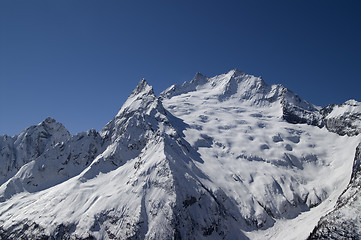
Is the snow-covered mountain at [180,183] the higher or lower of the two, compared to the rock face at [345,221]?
higher

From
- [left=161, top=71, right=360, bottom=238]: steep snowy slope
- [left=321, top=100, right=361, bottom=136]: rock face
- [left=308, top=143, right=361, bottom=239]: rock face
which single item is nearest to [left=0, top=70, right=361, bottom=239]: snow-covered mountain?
[left=308, top=143, right=361, bottom=239]: rock face

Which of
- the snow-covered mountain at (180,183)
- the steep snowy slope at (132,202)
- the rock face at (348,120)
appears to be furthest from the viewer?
the rock face at (348,120)

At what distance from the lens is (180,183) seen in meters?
133

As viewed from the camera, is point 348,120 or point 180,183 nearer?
point 180,183

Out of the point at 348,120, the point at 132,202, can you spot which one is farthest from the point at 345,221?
the point at 348,120

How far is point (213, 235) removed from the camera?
122 metres

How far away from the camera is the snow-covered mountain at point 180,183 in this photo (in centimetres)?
12269

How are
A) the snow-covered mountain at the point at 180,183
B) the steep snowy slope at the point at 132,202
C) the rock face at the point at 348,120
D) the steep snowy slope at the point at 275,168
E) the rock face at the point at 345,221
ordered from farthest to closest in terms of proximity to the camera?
the rock face at the point at 348,120, the steep snowy slope at the point at 275,168, the snow-covered mountain at the point at 180,183, the steep snowy slope at the point at 132,202, the rock face at the point at 345,221

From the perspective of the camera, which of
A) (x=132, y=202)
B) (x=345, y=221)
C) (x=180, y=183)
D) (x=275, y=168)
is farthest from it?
(x=275, y=168)

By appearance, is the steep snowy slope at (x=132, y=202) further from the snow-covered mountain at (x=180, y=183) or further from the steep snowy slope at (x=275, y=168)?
the steep snowy slope at (x=275, y=168)

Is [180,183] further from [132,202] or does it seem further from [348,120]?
[348,120]

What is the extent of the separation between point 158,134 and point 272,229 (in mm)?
66741

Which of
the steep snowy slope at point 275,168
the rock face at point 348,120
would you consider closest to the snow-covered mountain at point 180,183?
the steep snowy slope at point 275,168

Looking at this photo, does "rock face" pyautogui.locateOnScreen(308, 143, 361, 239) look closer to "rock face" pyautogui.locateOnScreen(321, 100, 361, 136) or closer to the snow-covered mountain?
the snow-covered mountain
